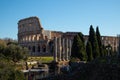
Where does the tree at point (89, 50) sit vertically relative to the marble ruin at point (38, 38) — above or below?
below

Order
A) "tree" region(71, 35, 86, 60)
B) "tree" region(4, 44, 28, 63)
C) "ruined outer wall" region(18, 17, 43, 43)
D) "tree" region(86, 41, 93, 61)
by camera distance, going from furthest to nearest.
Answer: "ruined outer wall" region(18, 17, 43, 43), "tree" region(4, 44, 28, 63), "tree" region(86, 41, 93, 61), "tree" region(71, 35, 86, 60)

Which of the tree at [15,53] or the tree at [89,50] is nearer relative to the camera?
the tree at [89,50]

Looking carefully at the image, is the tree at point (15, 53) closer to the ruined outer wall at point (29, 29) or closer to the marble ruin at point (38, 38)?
the marble ruin at point (38, 38)

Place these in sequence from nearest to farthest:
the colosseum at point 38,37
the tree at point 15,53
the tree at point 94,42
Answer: the tree at point 94,42, the tree at point 15,53, the colosseum at point 38,37

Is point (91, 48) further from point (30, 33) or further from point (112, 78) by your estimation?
point (30, 33)

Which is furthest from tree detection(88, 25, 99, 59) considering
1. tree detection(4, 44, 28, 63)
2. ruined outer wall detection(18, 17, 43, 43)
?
ruined outer wall detection(18, 17, 43, 43)

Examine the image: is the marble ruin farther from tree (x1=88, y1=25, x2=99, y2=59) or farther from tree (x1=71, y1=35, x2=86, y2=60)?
tree (x1=71, y1=35, x2=86, y2=60)

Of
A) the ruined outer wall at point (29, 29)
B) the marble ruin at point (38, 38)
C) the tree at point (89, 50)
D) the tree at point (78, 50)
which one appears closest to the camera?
the tree at point (78, 50)

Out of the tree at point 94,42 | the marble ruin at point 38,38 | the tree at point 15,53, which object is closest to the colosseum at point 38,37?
the marble ruin at point 38,38

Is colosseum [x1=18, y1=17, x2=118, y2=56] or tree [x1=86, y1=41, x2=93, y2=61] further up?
colosseum [x1=18, y1=17, x2=118, y2=56]

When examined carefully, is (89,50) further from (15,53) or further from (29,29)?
(29,29)

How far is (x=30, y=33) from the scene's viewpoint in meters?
69.8

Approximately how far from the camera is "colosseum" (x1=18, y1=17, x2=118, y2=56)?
64125 millimetres

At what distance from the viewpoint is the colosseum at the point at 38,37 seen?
210ft
